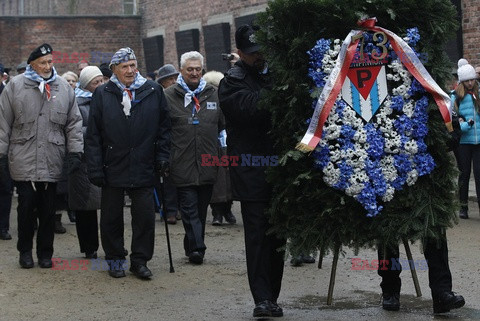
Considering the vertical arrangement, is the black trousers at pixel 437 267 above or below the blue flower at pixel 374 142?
below

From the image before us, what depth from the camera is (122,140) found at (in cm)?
939

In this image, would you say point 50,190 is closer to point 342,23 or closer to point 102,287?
point 102,287

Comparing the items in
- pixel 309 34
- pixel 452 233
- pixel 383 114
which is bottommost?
pixel 452 233

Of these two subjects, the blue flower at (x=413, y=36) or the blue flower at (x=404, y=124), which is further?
the blue flower at (x=404, y=124)

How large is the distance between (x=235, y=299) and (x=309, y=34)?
2.31m

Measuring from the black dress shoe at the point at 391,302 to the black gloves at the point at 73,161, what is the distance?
3400 millimetres

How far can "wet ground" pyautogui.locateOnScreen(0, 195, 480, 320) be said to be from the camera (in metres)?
7.84

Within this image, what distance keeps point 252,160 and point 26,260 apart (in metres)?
3.14

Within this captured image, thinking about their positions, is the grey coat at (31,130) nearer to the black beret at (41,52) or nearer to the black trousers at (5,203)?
the black beret at (41,52)

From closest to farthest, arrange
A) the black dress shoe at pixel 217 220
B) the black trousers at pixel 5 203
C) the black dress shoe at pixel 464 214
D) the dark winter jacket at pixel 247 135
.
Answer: the dark winter jacket at pixel 247 135, the black trousers at pixel 5 203, the black dress shoe at pixel 217 220, the black dress shoe at pixel 464 214

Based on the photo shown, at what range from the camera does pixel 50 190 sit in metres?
9.91

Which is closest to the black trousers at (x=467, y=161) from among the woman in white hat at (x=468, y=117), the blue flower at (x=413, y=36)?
the woman in white hat at (x=468, y=117)

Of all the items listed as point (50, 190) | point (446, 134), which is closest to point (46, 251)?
point (50, 190)

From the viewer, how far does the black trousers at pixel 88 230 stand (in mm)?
10469
